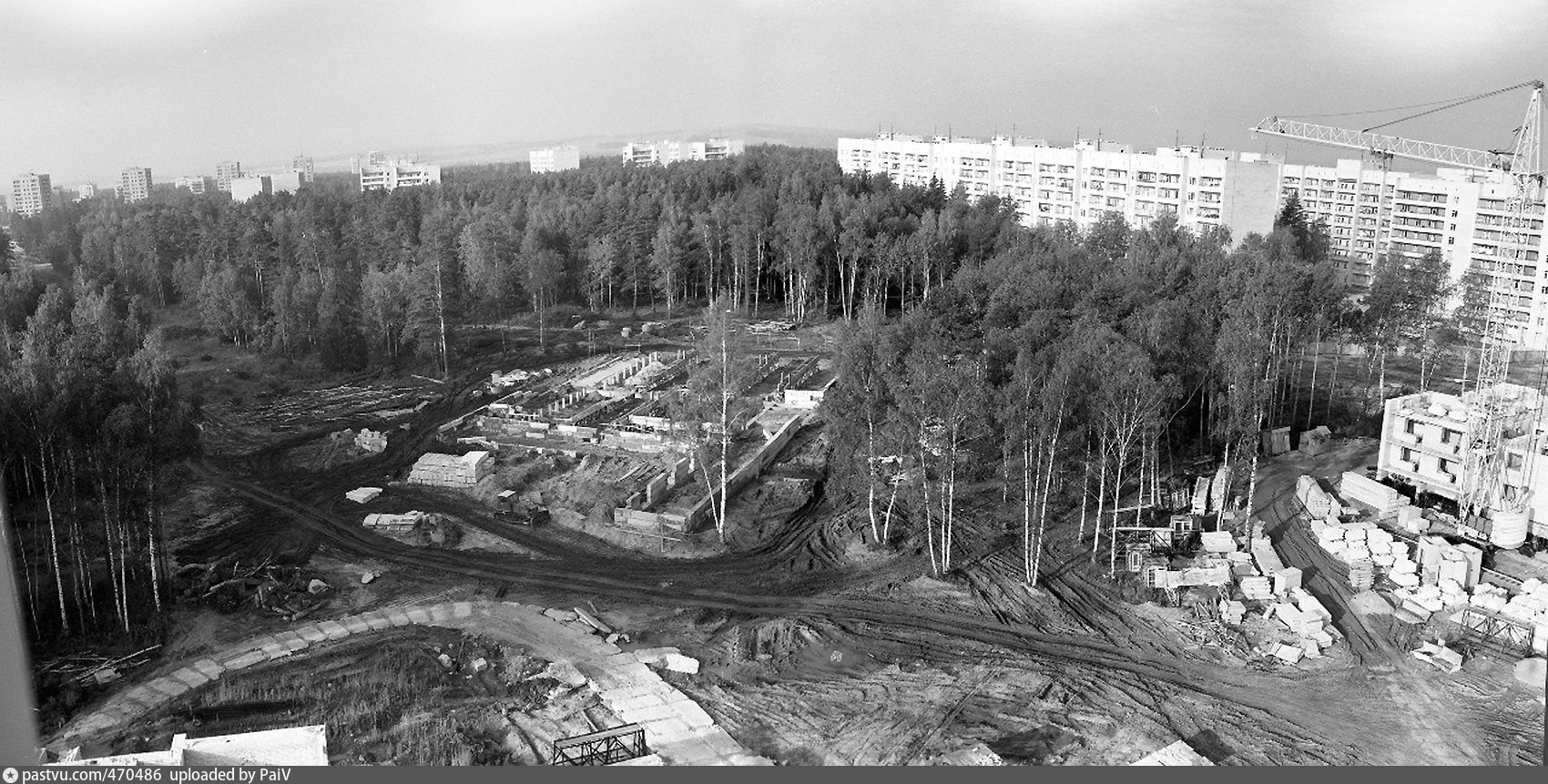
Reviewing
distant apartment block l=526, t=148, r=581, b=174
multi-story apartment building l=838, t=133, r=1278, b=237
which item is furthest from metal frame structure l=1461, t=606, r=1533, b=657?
distant apartment block l=526, t=148, r=581, b=174

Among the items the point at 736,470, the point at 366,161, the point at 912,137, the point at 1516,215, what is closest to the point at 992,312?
the point at 736,470

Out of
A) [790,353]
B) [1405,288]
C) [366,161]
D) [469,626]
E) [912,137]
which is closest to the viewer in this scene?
[469,626]

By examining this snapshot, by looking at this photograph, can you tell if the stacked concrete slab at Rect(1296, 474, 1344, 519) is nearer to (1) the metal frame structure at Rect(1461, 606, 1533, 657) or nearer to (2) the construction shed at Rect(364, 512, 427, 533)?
(1) the metal frame structure at Rect(1461, 606, 1533, 657)

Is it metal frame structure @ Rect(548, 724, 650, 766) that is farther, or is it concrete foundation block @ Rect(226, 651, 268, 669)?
concrete foundation block @ Rect(226, 651, 268, 669)

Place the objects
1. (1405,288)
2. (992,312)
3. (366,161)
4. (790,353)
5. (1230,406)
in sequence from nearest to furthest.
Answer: (1230,406)
(992,312)
(1405,288)
(790,353)
(366,161)

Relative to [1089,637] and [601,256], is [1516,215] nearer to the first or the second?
[1089,637]

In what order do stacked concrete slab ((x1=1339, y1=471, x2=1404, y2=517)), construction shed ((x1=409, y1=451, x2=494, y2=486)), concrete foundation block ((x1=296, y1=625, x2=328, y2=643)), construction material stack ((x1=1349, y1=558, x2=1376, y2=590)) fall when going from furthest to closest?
construction shed ((x1=409, y1=451, x2=494, y2=486)) < stacked concrete slab ((x1=1339, y1=471, x2=1404, y2=517)) < construction material stack ((x1=1349, y1=558, x2=1376, y2=590)) < concrete foundation block ((x1=296, y1=625, x2=328, y2=643))

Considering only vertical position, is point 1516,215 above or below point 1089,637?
above
